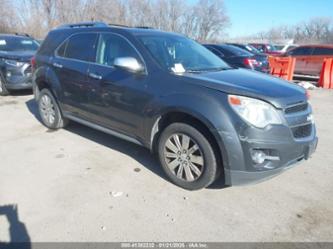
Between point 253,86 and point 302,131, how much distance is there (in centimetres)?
73

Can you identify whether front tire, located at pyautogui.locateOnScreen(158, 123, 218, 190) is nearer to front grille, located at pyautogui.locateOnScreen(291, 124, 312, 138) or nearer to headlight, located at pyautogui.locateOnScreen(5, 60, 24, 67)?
front grille, located at pyautogui.locateOnScreen(291, 124, 312, 138)

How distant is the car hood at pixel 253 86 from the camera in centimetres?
307

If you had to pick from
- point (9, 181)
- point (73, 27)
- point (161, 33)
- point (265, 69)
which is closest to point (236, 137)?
point (161, 33)

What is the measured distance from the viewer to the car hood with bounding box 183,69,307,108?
3074 mm

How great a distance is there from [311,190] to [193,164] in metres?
1.45

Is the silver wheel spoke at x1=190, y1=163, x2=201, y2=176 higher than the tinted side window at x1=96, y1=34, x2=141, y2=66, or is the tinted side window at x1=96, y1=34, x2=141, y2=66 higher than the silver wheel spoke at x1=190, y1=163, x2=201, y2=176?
the tinted side window at x1=96, y1=34, x2=141, y2=66

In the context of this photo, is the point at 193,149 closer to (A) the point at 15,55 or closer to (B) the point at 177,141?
(B) the point at 177,141

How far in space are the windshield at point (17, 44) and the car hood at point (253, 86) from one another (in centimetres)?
746

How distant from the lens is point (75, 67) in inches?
181

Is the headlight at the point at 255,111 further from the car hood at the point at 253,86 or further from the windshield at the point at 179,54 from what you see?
the windshield at the point at 179,54

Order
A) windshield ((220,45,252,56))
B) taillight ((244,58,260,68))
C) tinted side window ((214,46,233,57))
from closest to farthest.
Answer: taillight ((244,58,260,68)), windshield ((220,45,252,56)), tinted side window ((214,46,233,57))

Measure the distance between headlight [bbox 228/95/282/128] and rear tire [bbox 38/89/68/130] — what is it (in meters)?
3.44

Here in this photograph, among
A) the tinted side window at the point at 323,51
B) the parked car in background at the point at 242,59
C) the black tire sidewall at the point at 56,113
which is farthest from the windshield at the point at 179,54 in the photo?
the tinted side window at the point at 323,51

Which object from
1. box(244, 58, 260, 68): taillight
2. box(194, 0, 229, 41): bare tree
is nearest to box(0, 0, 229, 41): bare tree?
box(194, 0, 229, 41): bare tree
